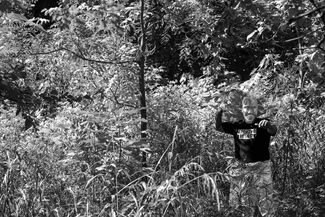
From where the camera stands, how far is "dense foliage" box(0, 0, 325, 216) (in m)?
4.13

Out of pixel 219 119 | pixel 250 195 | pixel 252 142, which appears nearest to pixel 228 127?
pixel 219 119

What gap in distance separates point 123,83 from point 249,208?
93.9 inches

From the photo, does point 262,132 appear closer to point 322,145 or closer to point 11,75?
point 322,145

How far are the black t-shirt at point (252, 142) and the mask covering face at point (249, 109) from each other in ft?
0.27

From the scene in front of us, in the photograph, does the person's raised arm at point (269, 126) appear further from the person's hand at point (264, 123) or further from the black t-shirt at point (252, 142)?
the black t-shirt at point (252, 142)

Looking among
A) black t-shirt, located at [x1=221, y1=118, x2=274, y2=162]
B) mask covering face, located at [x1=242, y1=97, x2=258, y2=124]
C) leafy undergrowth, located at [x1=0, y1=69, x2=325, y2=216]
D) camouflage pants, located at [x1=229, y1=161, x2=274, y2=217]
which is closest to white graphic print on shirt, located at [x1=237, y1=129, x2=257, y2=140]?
black t-shirt, located at [x1=221, y1=118, x2=274, y2=162]

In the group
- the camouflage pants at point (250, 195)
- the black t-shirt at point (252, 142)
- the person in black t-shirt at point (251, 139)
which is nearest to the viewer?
the camouflage pants at point (250, 195)

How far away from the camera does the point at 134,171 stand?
188 inches

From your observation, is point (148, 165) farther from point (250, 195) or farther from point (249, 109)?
point (250, 195)

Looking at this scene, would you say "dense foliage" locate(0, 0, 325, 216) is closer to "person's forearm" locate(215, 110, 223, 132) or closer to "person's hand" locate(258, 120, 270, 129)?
"person's forearm" locate(215, 110, 223, 132)

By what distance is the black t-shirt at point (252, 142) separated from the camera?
18.4 feet

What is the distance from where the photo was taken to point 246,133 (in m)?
5.70

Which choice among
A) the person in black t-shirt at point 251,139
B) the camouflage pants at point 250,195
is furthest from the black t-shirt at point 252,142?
the camouflage pants at point 250,195

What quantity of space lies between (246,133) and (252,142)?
12 centimetres
